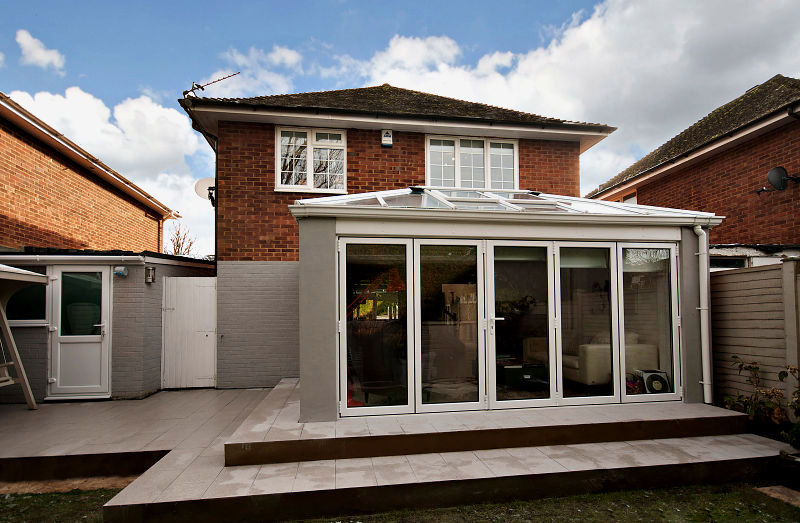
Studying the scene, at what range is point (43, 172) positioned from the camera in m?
8.59

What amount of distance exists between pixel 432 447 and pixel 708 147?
29.0 ft

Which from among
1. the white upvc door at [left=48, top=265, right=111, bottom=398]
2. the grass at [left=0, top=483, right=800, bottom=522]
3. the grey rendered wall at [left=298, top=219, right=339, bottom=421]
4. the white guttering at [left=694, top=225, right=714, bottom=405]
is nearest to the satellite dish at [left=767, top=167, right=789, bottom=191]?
the white guttering at [left=694, top=225, right=714, bottom=405]

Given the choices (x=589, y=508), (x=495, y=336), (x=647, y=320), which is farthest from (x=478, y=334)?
(x=647, y=320)

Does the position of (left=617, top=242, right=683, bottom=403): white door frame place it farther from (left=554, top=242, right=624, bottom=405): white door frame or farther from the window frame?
the window frame

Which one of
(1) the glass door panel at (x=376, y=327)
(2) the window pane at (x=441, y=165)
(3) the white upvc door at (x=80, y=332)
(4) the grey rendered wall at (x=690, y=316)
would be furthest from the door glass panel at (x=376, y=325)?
(3) the white upvc door at (x=80, y=332)

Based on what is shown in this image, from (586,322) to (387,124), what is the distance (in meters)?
5.03

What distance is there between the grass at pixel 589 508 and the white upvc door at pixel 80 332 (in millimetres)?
3190

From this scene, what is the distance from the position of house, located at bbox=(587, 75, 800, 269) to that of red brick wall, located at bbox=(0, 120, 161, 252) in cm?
1198

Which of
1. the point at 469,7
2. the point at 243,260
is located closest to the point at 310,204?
the point at 243,260

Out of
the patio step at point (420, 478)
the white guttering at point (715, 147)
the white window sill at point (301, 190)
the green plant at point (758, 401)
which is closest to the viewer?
the patio step at point (420, 478)

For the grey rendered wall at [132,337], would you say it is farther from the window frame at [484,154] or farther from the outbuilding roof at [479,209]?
the window frame at [484,154]

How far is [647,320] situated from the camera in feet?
18.0

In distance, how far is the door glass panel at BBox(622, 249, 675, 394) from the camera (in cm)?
541

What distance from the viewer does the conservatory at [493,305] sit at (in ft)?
15.8
